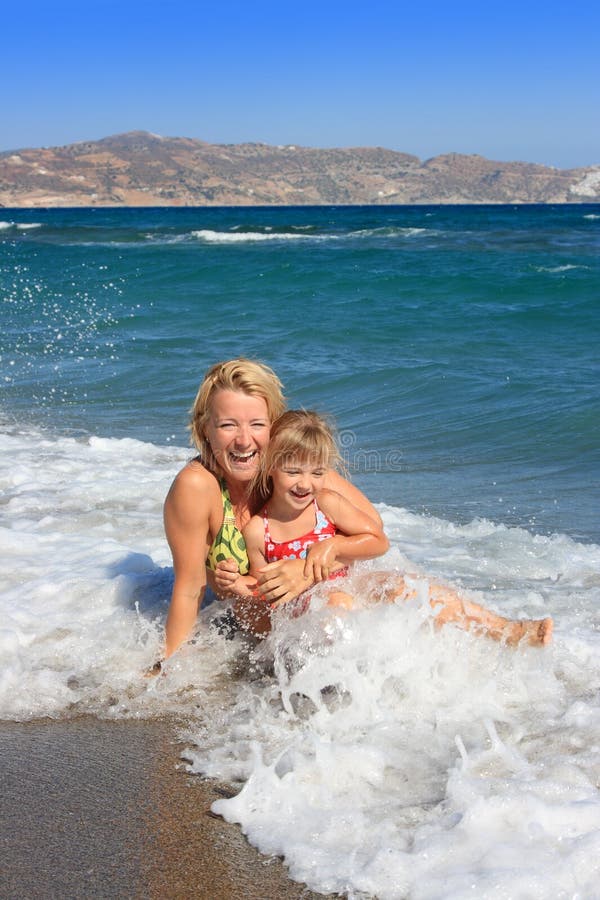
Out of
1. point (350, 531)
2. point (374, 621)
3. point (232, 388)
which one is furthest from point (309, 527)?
point (232, 388)

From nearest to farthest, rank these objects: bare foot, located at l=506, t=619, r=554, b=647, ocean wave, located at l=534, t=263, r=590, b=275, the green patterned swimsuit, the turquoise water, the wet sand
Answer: the wet sand, bare foot, located at l=506, t=619, r=554, b=647, the green patterned swimsuit, the turquoise water, ocean wave, located at l=534, t=263, r=590, b=275

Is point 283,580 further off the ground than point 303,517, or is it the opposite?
point 303,517

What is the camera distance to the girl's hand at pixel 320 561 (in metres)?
3.93

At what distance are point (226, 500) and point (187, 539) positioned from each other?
0.75 feet

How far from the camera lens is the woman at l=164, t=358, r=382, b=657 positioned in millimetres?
3990

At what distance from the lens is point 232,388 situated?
4.00m

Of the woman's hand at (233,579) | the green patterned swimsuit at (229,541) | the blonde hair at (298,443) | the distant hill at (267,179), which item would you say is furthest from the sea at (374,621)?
the distant hill at (267,179)

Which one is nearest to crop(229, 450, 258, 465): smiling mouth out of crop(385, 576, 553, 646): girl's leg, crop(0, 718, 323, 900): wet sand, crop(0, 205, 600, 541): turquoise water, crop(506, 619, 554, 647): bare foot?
crop(385, 576, 553, 646): girl's leg

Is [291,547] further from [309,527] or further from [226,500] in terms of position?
[226,500]

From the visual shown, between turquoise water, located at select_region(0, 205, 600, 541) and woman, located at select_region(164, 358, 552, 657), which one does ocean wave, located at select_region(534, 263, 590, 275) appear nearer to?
turquoise water, located at select_region(0, 205, 600, 541)

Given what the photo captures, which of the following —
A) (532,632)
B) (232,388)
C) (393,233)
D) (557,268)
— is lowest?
(532,632)

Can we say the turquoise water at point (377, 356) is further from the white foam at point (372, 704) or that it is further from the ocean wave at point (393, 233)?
the ocean wave at point (393, 233)

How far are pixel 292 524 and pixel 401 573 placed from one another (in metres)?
0.49

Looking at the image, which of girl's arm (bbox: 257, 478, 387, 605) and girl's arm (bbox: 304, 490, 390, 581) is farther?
girl's arm (bbox: 304, 490, 390, 581)
